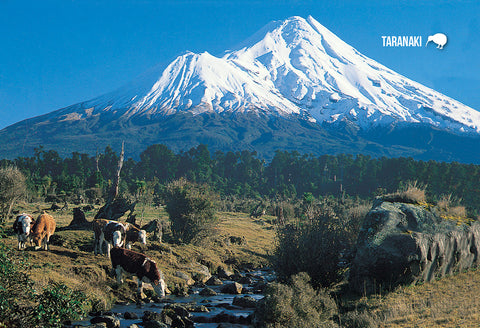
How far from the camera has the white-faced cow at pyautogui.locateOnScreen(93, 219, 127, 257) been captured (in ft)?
74.5

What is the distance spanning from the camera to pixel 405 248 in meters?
16.3

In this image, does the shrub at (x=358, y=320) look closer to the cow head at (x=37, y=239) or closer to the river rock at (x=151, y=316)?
the river rock at (x=151, y=316)

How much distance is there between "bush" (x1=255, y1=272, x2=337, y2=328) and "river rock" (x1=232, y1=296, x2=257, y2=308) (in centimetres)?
482

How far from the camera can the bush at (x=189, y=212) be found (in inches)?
1313

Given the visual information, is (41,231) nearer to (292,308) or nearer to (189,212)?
(189,212)

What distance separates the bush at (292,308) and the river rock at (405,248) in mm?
2352

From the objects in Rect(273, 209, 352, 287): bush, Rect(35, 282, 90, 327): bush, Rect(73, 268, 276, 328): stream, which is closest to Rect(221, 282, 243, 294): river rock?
Rect(73, 268, 276, 328): stream

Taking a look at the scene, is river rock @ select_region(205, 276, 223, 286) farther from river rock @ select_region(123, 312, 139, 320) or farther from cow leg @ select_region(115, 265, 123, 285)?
river rock @ select_region(123, 312, 139, 320)

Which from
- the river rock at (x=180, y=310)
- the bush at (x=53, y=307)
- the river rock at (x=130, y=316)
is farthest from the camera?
the river rock at (x=180, y=310)

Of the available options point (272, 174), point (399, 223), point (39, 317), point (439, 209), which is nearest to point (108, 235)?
point (39, 317)

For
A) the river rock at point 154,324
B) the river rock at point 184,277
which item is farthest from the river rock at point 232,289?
the river rock at point 154,324

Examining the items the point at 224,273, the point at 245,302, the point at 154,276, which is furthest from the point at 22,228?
the point at 224,273

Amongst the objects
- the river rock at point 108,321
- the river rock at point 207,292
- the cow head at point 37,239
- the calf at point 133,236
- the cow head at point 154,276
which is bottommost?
the river rock at point 207,292

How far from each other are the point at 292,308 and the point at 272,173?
121674mm
